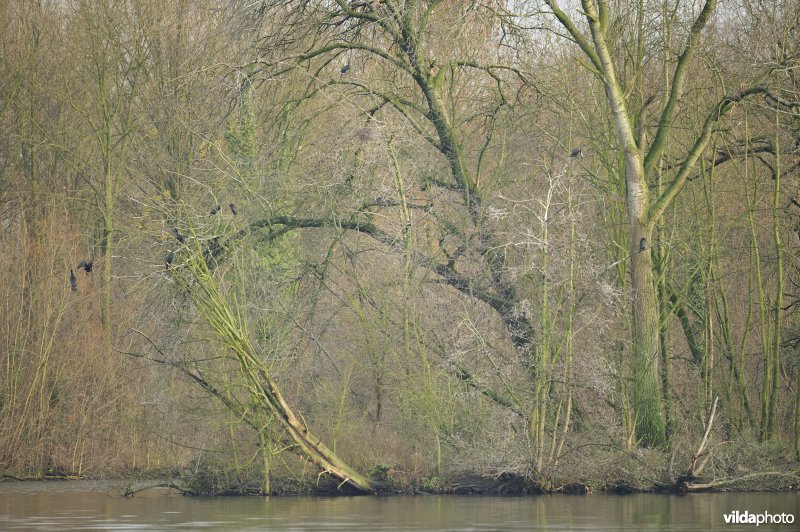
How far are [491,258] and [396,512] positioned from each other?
17.7 ft

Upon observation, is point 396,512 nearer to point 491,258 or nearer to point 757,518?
point 757,518

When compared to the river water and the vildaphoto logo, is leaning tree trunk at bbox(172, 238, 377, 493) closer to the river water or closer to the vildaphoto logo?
the river water

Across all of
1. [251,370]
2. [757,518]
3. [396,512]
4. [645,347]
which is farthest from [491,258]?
[757,518]

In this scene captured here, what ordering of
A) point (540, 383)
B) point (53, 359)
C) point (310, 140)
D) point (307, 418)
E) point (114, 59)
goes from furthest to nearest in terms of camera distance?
1. point (114, 59)
2. point (53, 359)
3. point (310, 140)
4. point (307, 418)
5. point (540, 383)

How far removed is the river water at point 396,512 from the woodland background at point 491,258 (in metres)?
0.97

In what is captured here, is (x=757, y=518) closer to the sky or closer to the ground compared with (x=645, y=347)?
closer to the ground

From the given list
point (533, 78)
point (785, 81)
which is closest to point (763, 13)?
point (785, 81)

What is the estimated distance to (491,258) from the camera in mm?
20562

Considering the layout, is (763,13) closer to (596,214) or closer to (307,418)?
(596,214)

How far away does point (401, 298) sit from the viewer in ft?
67.3

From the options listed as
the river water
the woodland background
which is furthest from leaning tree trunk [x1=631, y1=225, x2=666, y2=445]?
the river water

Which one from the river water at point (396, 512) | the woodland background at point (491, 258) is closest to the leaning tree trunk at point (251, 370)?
the woodland background at point (491, 258)

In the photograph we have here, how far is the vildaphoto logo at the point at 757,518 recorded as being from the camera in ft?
47.4

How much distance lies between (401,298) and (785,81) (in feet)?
22.5
